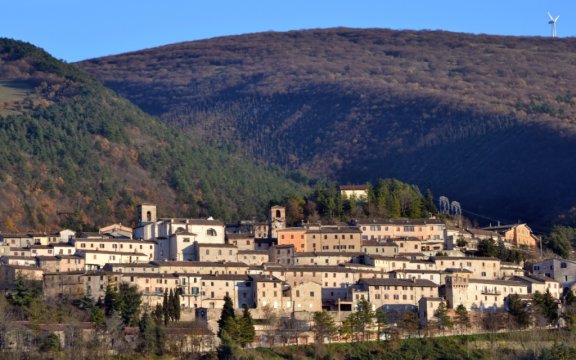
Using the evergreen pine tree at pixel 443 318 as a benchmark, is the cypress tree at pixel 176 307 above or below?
above

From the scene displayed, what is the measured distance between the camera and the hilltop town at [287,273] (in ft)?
287

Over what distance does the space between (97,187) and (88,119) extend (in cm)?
2035

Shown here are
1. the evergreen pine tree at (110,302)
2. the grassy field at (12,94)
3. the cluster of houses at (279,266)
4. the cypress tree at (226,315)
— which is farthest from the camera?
the grassy field at (12,94)

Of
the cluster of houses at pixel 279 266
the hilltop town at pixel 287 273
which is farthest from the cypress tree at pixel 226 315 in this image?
the cluster of houses at pixel 279 266

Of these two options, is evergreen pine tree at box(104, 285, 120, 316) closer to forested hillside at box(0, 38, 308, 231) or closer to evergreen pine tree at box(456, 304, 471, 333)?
evergreen pine tree at box(456, 304, 471, 333)

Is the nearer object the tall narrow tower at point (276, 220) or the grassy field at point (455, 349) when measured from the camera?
the grassy field at point (455, 349)

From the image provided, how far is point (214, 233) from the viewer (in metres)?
102

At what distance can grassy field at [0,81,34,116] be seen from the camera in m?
153

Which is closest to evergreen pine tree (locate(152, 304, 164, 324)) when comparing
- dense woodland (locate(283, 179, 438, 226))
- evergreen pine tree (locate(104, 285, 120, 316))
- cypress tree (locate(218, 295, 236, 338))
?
evergreen pine tree (locate(104, 285, 120, 316))

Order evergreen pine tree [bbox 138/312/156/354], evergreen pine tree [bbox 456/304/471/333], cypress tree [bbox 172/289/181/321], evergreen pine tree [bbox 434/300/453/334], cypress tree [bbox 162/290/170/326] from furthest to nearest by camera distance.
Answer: evergreen pine tree [bbox 456/304/471/333] → evergreen pine tree [bbox 434/300/453/334] → cypress tree [bbox 172/289/181/321] → cypress tree [bbox 162/290/170/326] → evergreen pine tree [bbox 138/312/156/354]

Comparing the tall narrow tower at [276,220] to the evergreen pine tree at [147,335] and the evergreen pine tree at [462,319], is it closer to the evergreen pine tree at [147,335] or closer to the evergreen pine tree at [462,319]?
the evergreen pine tree at [462,319]

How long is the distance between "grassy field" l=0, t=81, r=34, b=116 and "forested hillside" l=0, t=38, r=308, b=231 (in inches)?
4.3

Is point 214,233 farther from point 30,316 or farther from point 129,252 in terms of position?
point 30,316

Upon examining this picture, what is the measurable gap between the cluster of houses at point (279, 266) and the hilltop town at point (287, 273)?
8cm
